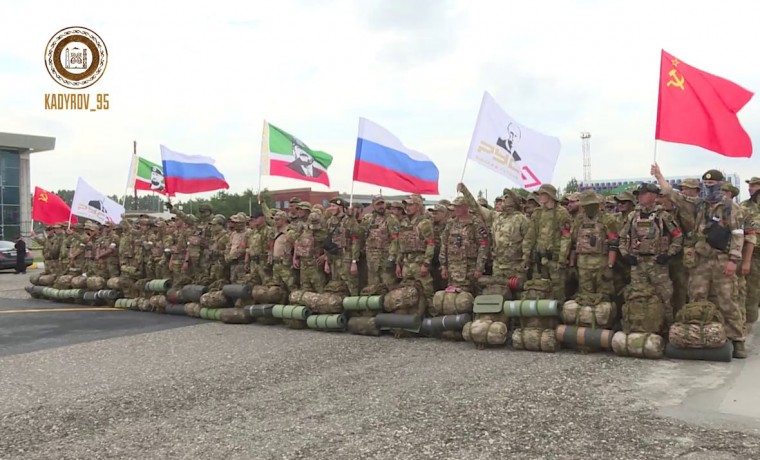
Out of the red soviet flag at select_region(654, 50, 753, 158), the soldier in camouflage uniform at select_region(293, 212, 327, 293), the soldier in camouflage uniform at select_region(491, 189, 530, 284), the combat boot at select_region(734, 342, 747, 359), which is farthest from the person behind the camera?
the soldier in camouflage uniform at select_region(293, 212, 327, 293)

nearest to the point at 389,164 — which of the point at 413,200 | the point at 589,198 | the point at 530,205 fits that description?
the point at 413,200

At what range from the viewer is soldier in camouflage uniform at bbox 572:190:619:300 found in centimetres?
790

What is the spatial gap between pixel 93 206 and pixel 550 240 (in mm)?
13347

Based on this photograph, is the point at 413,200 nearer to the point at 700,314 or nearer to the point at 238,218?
the point at 238,218

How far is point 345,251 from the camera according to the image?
10234mm

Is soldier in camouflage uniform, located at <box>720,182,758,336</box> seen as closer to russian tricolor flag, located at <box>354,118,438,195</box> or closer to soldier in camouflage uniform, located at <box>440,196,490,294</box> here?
soldier in camouflage uniform, located at <box>440,196,490,294</box>

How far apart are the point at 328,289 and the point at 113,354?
344cm

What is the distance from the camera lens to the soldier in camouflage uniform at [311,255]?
10391 mm

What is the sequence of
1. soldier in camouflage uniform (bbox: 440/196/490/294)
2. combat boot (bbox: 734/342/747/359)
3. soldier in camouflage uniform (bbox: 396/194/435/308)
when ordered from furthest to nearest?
soldier in camouflage uniform (bbox: 396/194/435/308)
soldier in camouflage uniform (bbox: 440/196/490/294)
combat boot (bbox: 734/342/747/359)

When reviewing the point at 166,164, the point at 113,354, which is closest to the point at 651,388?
the point at 113,354

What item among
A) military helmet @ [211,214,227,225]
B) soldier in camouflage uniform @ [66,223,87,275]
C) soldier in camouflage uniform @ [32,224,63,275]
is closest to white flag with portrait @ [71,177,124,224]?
soldier in camouflage uniform @ [66,223,87,275]

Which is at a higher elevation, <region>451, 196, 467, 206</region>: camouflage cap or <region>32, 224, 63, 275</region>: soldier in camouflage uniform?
<region>451, 196, 467, 206</region>: camouflage cap

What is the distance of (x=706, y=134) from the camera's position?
7.71 metres

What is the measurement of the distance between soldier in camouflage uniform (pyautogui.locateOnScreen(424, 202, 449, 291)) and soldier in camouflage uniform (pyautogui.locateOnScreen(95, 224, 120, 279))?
918 centimetres
